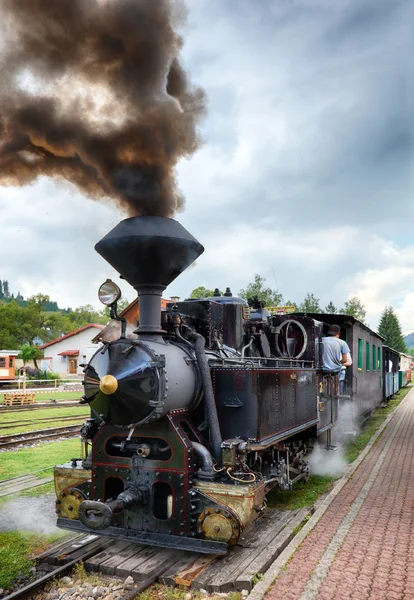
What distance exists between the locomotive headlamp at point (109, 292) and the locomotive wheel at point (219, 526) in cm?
220

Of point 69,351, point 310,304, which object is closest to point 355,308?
point 310,304

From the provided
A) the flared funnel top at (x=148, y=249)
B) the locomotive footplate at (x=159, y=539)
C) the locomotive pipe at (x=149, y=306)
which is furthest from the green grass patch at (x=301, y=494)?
the flared funnel top at (x=148, y=249)

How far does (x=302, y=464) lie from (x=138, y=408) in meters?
3.78

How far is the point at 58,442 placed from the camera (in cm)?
1185

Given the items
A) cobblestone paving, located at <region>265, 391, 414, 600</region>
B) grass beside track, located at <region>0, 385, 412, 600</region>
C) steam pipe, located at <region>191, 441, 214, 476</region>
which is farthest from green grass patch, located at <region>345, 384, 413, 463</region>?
steam pipe, located at <region>191, 441, 214, 476</region>

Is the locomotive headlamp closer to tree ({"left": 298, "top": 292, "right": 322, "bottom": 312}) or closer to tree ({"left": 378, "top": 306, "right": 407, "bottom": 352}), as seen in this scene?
A: tree ({"left": 298, "top": 292, "right": 322, "bottom": 312})

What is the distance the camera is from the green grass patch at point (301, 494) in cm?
660

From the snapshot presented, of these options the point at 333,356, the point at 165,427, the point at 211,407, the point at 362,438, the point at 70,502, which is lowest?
the point at 362,438

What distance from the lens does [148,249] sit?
494cm

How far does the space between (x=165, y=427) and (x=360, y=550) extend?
2.22m

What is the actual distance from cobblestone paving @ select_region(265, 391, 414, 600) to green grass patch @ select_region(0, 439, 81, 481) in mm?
5358

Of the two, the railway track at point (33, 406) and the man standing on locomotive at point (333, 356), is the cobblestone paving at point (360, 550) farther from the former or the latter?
the railway track at point (33, 406)

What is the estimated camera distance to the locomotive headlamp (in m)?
5.08

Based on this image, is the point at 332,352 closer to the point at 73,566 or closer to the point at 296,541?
the point at 296,541
